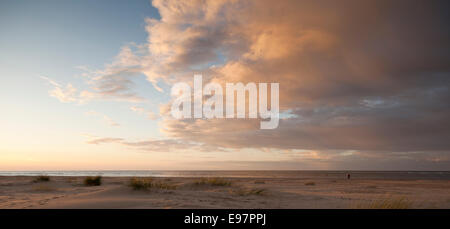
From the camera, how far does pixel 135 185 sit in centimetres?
1519
